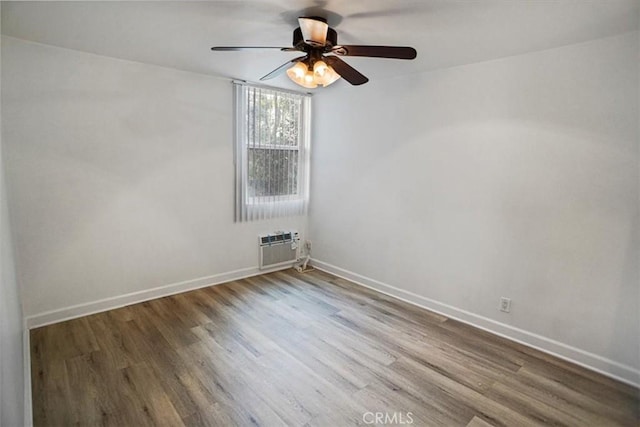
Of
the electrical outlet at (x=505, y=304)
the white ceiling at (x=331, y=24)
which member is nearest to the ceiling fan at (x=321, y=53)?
the white ceiling at (x=331, y=24)

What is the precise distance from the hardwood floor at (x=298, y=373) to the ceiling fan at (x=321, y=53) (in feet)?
6.77

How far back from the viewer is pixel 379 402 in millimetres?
2020

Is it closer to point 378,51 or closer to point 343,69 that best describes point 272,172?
point 343,69

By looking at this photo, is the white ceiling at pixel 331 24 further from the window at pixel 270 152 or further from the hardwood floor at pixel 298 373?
the hardwood floor at pixel 298 373

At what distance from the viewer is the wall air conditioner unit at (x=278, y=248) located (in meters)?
4.18

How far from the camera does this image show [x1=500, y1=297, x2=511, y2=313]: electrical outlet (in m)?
2.80

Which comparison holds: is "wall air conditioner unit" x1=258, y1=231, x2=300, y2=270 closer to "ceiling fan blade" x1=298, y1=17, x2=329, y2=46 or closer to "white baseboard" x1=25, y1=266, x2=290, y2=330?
"white baseboard" x1=25, y1=266, x2=290, y2=330

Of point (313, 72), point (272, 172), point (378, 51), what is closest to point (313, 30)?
point (313, 72)

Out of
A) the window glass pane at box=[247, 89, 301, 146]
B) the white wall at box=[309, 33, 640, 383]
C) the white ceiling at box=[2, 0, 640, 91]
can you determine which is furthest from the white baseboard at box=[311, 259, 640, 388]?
the white ceiling at box=[2, 0, 640, 91]

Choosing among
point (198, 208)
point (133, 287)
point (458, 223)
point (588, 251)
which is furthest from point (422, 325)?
point (133, 287)

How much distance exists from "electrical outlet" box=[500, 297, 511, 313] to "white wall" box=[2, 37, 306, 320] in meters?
2.98

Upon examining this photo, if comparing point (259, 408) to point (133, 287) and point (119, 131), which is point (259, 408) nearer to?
point (133, 287)

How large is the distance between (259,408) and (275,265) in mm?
2444

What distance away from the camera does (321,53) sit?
7.09 feet
